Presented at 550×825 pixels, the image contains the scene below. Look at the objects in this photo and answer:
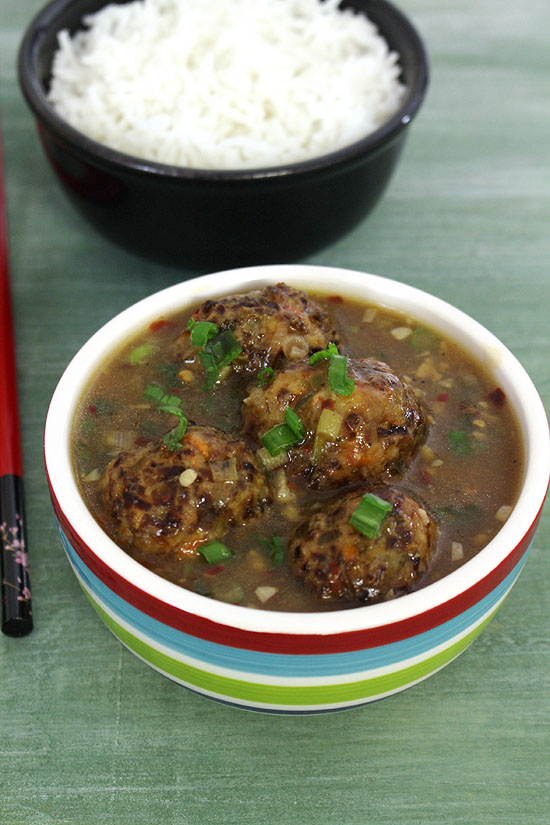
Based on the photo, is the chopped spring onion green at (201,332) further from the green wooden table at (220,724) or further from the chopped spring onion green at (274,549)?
the green wooden table at (220,724)

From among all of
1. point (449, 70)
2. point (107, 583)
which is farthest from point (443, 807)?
point (449, 70)

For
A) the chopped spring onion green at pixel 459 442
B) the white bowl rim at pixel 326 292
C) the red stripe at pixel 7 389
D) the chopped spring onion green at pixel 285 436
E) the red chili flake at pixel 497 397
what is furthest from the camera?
the red stripe at pixel 7 389

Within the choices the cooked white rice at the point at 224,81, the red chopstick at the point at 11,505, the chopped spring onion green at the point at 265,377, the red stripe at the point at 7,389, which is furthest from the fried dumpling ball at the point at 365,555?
the cooked white rice at the point at 224,81

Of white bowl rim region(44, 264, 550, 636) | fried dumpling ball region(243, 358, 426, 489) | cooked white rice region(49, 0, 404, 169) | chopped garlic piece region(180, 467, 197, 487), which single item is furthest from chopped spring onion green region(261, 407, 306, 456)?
cooked white rice region(49, 0, 404, 169)

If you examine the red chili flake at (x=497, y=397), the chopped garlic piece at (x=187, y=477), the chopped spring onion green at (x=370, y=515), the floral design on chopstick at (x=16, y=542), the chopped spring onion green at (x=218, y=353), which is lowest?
the floral design on chopstick at (x=16, y=542)

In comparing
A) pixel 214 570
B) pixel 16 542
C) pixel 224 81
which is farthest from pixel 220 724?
pixel 224 81

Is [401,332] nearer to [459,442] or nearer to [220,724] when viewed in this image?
[459,442]

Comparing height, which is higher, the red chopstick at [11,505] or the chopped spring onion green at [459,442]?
the chopped spring onion green at [459,442]
